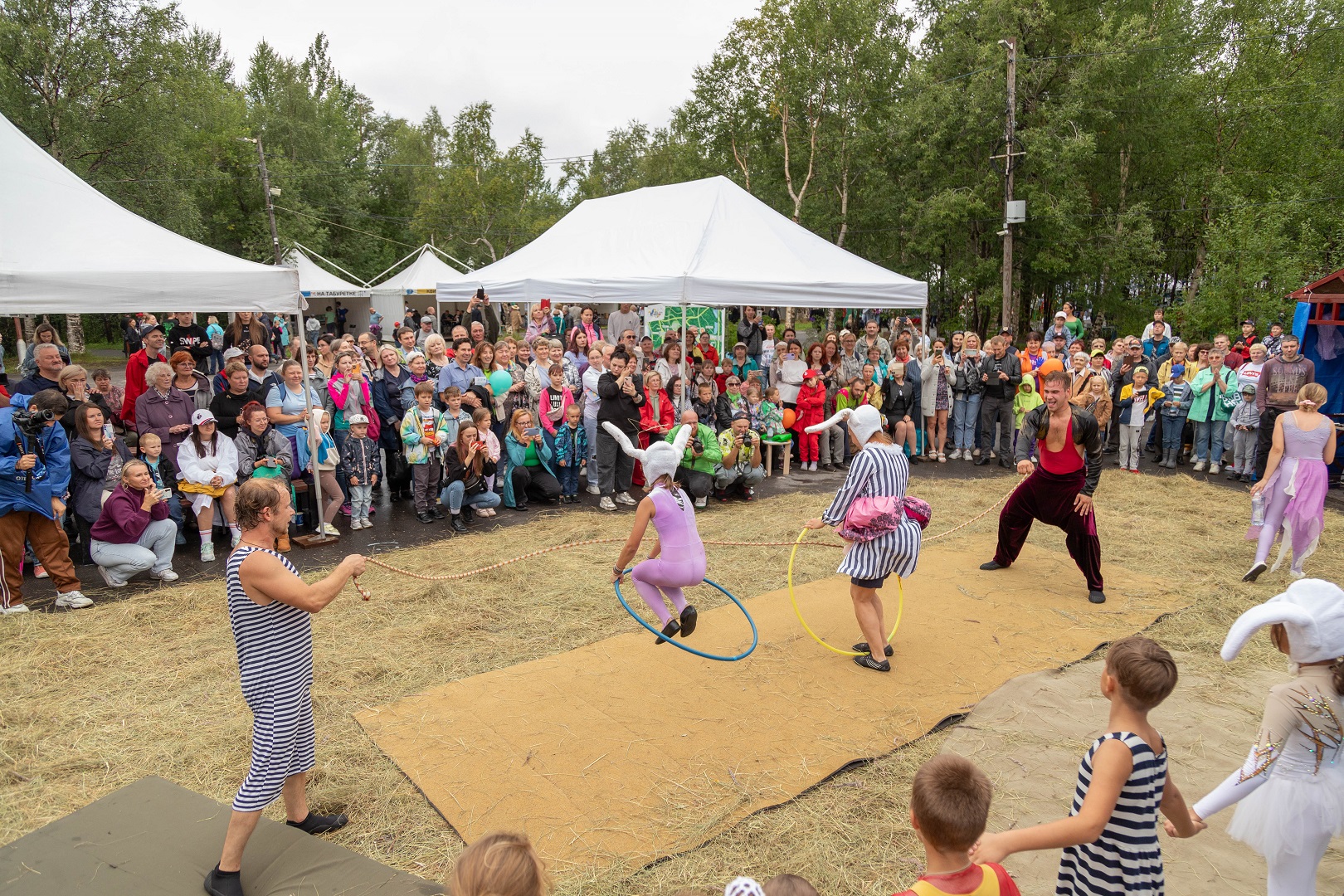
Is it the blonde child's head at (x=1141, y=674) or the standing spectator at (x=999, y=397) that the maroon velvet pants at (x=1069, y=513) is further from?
the standing spectator at (x=999, y=397)

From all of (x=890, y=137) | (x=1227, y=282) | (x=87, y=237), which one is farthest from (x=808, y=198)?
(x=87, y=237)

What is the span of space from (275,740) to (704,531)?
18.8ft

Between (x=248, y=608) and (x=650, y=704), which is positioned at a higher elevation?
(x=248, y=608)

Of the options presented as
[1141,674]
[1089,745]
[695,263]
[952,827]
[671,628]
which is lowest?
[1089,745]

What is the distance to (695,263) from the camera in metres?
10.6

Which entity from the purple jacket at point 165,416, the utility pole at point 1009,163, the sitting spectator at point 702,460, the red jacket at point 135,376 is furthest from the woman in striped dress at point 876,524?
the utility pole at point 1009,163

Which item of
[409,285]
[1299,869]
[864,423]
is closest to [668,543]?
[864,423]

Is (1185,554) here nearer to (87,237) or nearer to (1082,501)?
(1082,501)

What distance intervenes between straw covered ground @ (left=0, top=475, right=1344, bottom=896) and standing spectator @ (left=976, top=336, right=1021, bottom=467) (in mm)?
2905

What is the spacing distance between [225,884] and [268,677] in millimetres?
767

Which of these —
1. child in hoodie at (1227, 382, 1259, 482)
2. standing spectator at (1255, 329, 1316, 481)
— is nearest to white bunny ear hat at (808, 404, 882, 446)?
standing spectator at (1255, 329, 1316, 481)

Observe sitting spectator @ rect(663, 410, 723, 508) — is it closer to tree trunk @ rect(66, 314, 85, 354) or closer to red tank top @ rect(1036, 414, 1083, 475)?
red tank top @ rect(1036, 414, 1083, 475)

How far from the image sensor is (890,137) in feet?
89.8

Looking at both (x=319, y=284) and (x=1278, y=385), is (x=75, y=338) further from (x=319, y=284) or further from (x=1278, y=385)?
(x=1278, y=385)
